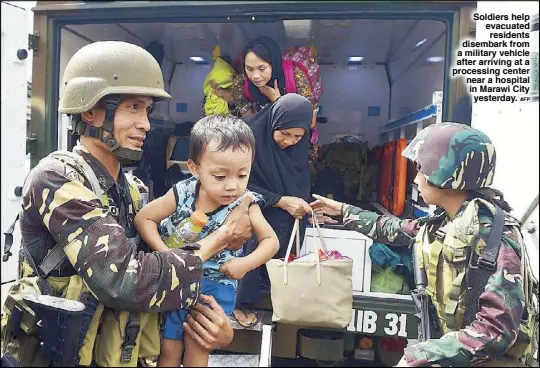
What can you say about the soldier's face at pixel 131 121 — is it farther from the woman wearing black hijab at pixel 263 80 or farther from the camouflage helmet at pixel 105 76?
the woman wearing black hijab at pixel 263 80

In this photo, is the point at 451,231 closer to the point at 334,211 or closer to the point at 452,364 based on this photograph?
the point at 452,364

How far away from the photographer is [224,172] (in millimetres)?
2057

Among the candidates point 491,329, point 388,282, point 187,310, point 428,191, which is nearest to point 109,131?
point 187,310

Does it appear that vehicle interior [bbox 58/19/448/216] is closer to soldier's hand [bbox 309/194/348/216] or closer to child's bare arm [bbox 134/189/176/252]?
soldier's hand [bbox 309/194/348/216]

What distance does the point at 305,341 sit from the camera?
3.10 meters

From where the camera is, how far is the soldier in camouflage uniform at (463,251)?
1.61 m

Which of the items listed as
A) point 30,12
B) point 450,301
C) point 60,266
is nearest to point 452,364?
point 450,301

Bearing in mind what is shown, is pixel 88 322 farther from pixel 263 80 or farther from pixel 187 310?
pixel 263 80

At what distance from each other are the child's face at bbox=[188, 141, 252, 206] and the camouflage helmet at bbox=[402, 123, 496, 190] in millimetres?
712

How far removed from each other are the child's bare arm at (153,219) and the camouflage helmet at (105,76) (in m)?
0.47

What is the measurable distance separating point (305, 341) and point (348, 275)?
74cm

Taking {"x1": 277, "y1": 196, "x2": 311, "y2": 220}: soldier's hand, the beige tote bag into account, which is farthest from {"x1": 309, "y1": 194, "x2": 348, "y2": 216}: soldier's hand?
the beige tote bag

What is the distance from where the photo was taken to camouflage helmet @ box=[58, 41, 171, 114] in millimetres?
1715

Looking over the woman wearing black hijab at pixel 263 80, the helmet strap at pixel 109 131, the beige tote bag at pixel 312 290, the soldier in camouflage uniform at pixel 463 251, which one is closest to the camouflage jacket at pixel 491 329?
the soldier in camouflage uniform at pixel 463 251
